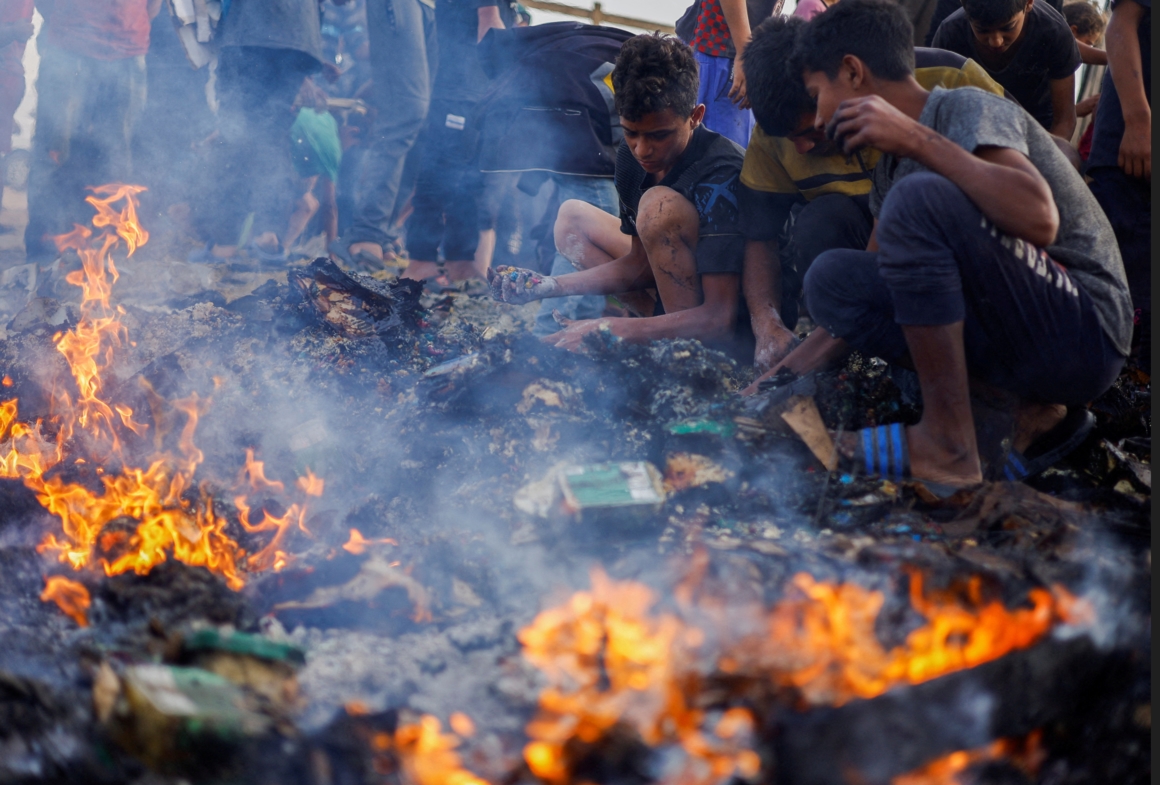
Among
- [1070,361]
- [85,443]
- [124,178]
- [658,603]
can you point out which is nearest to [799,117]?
[1070,361]

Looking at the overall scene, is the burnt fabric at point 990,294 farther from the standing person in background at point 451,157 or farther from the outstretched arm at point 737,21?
the standing person in background at point 451,157

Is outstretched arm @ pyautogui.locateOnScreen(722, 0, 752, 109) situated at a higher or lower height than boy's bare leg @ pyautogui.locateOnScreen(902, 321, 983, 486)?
higher

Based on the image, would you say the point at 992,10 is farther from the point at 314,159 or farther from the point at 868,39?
the point at 314,159

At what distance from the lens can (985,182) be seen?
2188 millimetres

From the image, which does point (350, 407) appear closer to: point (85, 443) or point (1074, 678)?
point (85, 443)

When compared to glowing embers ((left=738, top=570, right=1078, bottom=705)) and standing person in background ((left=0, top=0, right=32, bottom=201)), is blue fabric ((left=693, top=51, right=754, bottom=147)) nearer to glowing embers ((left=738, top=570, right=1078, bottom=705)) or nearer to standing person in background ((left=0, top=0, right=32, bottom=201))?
glowing embers ((left=738, top=570, right=1078, bottom=705))

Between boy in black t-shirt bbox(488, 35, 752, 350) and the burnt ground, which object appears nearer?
the burnt ground

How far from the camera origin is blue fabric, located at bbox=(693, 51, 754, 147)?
432 centimetres

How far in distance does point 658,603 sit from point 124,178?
5.20 metres

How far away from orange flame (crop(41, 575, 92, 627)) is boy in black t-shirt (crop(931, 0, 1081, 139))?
4.09m

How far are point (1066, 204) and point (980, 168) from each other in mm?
427

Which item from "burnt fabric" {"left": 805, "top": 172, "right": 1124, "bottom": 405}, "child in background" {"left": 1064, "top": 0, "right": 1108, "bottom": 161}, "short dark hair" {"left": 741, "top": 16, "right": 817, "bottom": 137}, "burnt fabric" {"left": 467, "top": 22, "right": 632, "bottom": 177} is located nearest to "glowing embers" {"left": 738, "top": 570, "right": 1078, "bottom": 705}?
"burnt fabric" {"left": 805, "top": 172, "right": 1124, "bottom": 405}

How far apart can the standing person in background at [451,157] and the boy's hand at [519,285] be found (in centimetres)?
176

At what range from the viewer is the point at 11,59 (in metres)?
6.27
